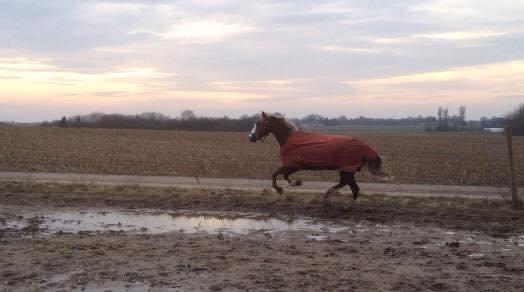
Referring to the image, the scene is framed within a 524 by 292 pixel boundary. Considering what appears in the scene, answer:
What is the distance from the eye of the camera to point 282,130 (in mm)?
12680

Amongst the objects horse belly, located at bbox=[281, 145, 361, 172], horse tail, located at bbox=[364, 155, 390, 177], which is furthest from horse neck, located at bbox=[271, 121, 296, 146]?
horse tail, located at bbox=[364, 155, 390, 177]

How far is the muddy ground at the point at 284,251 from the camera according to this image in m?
6.35

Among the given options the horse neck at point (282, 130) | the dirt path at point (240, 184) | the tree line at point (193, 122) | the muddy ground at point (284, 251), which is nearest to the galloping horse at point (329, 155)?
the horse neck at point (282, 130)

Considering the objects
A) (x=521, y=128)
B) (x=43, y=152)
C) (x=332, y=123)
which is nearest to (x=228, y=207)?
(x=43, y=152)

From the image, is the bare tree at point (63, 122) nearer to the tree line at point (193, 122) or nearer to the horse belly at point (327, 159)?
the tree line at point (193, 122)

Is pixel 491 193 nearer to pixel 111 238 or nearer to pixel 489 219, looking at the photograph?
pixel 489 219

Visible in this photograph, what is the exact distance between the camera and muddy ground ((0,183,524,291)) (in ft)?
20.8

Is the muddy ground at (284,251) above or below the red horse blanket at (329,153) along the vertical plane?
below

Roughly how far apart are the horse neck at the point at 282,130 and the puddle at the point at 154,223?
251cm

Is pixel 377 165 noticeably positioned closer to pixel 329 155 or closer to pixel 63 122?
pixel 329 155

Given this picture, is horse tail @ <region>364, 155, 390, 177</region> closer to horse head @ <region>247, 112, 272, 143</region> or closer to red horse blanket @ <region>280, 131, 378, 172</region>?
red horse blanket @ <region>280, 131, 378, 172</region>

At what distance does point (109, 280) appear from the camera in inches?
250

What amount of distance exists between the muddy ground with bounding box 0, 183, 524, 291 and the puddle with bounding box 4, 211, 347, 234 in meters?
0.22

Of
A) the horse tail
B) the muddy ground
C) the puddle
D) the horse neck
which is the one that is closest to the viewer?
the muddy ground
